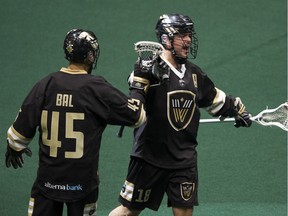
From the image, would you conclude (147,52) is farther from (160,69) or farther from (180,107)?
(180,107)

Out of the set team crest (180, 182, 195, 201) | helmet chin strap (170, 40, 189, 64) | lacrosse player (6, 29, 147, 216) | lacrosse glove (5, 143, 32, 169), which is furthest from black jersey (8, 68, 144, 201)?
Result: team crest (180, 182, 195, 201)

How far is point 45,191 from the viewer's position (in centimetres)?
450

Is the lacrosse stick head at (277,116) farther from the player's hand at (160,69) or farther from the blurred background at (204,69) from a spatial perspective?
the player's hand at (160,69)

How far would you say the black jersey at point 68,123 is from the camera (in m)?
4.41

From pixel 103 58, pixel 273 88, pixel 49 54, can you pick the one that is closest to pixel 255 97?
pixel 273 88

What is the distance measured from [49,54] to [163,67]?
168 inches

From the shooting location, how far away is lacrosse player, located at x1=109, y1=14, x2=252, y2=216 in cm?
489

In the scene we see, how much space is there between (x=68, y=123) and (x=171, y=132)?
78 centimetres

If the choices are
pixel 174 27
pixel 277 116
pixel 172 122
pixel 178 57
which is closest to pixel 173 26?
pixel 174 27

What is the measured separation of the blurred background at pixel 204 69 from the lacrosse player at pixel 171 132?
1.05 meters

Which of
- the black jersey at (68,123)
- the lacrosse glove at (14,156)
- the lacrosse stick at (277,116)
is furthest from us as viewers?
the lacrosse stick at (277,116)

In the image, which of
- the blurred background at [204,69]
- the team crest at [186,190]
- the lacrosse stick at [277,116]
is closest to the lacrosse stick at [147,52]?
the team crest at [186,190]

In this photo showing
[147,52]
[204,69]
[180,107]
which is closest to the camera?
[147,52]

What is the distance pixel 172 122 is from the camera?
491 centimetres
